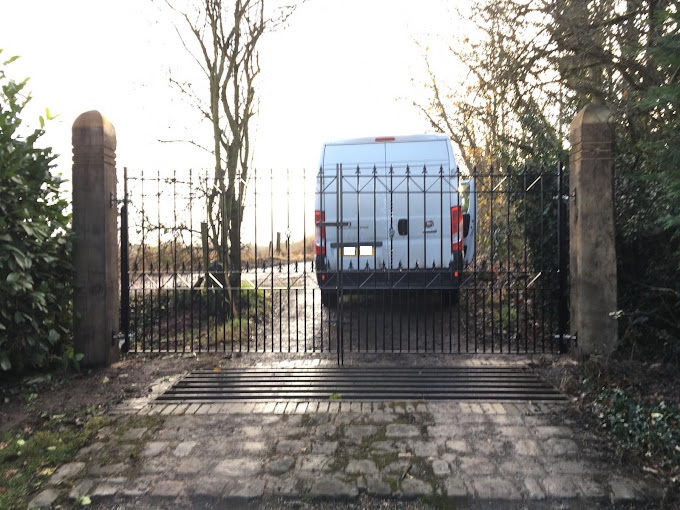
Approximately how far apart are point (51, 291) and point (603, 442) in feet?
18.2

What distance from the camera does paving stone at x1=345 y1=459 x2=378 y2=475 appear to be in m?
3.71

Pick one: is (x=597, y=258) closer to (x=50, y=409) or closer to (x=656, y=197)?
(x=656, y=197)

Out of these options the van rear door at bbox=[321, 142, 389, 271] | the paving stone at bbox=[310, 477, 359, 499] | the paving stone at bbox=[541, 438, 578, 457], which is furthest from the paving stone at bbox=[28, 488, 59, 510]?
the van rear door at bbox=[321, 142, 389, 271]

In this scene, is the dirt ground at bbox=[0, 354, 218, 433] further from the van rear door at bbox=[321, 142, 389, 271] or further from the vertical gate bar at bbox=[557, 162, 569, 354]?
the vertical gate bar at bbox=[557, 162, 569, 354]

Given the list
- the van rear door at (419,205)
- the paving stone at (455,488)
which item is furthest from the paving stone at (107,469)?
the van rear door at (419,205)

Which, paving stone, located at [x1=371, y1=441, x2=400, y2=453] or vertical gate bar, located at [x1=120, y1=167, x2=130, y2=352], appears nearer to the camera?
paving stone, located at [x1=371, y1=441, x2=400, y2=453]

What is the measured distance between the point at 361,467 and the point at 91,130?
4755 mm

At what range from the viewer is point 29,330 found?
18.0ft

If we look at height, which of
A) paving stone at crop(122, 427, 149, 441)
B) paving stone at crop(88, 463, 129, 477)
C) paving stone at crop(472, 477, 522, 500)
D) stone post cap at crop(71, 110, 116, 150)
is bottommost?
paving stone at crop(472, 477, 522, 500)

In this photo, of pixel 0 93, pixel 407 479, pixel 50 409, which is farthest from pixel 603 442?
pixel 0 93

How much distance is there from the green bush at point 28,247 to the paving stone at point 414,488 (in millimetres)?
3917

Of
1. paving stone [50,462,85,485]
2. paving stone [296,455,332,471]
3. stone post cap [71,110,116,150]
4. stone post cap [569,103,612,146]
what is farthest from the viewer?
stone post cap [71,110,116,150]

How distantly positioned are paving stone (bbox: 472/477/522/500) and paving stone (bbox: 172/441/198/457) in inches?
81.3

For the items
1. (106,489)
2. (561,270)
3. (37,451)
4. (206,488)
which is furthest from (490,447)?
(37,451)
